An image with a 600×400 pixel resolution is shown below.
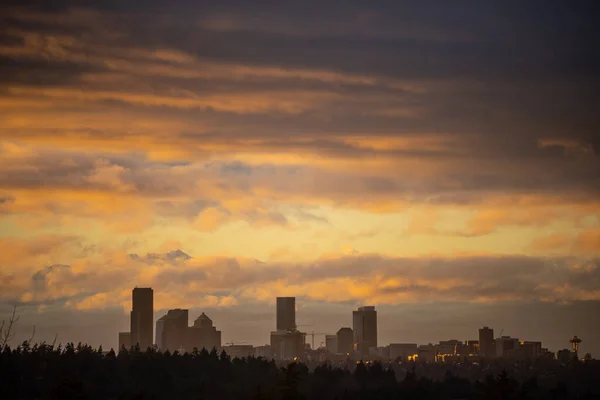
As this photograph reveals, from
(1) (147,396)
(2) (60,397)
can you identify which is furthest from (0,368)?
(2) (60,397)

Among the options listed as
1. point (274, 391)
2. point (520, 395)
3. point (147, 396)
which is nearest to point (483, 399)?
point (520, 395)

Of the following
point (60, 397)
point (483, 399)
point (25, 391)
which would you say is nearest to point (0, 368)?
point (25, 391)

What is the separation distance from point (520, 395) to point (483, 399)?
1172 cm

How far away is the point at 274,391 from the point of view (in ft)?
614

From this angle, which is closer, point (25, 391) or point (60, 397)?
point (60, 397)

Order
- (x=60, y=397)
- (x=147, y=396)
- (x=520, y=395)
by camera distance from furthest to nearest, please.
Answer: (x=147, y=396) < (x=520, y=395) < (x=60, y=397)

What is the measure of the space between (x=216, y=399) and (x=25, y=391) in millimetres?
32864

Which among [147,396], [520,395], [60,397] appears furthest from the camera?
[147,396]

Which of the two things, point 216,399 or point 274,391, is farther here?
point 216,399

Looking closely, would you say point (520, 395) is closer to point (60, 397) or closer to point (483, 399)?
point (483, 399)

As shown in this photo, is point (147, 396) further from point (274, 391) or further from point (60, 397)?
point (60, 397)

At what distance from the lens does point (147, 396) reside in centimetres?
19812

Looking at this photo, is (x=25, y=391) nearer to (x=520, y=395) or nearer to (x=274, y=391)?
(x=274, y=391)

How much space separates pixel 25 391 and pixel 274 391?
38.2 meters
